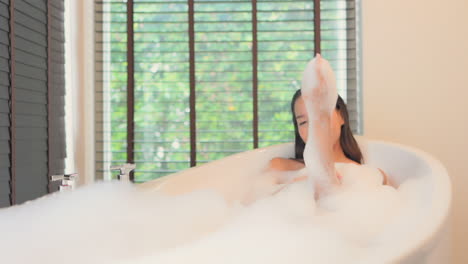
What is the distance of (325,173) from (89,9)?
70.0 inches

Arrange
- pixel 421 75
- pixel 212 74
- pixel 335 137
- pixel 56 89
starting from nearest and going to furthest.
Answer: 1. pixel 335 137
2. pixel 56 89
3. pixel 421 75
4. pixel 212 74

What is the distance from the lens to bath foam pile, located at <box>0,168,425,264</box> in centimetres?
114

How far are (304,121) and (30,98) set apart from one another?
1.16 meters

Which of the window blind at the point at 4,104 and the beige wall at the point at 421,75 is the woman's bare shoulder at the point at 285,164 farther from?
the window blind at the point at 4,104

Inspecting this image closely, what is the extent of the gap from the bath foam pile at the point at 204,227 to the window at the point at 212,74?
1.01 metres

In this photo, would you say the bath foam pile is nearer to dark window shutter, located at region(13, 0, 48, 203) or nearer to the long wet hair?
the long wet hair

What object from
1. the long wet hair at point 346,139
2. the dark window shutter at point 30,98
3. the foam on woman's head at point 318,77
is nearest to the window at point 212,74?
the dark window shutter at point 30,98

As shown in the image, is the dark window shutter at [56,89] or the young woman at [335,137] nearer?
the young woman at [335,137]

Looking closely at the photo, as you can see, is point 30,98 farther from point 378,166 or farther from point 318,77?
point 378,166

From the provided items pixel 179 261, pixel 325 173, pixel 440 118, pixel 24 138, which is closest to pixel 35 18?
pixel 24 138

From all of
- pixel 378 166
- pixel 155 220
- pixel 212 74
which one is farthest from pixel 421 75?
pixel 155 220

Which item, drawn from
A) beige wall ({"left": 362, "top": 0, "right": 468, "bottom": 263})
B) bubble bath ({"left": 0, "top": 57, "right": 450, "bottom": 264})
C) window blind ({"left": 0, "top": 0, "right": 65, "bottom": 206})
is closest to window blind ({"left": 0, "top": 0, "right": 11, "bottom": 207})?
window blind ({"left": 0, "top": 0, "right": 65, "bottom": 206})

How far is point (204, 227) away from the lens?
1.58m

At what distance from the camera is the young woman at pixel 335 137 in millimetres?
2111
